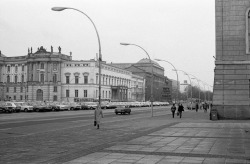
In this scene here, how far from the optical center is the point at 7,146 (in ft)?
45.4

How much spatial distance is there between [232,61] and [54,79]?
9768cm

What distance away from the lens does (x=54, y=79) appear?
404ft

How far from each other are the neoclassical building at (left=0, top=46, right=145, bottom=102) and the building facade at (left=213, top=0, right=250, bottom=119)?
84.5 meters

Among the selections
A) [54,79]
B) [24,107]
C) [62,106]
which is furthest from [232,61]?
[54,79]

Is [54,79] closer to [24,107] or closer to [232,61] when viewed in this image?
[24,107]

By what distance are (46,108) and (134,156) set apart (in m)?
54.5

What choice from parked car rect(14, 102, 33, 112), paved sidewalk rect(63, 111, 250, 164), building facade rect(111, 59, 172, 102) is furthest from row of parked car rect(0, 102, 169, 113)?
building facade rect(111, 59, 172, 102)

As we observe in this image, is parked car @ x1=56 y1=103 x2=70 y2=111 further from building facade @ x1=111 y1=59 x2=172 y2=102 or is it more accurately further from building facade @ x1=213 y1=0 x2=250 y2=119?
building facade @ x1=111 y1=59 x2=172 y2=102

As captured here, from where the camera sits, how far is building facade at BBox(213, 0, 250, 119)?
31.7 metres

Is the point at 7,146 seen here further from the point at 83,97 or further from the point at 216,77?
the point at 83,97

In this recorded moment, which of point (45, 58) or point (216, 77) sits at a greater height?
point (45, 58)

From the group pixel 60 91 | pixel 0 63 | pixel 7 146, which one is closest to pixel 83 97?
pixel 60 91

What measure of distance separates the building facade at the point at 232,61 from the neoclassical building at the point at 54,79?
84.5 metres

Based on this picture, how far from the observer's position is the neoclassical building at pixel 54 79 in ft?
389
